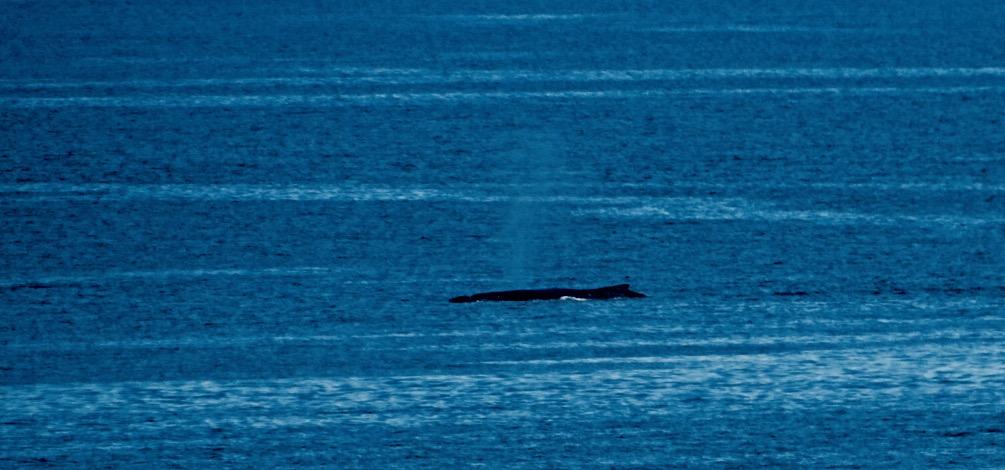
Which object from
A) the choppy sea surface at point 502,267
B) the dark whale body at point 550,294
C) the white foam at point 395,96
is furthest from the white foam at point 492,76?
the dark whale body at point 550,294

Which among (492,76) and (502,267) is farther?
(492,76)

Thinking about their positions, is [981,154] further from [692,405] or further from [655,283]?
[692,405]

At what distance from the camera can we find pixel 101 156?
12.3m

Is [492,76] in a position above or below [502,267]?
below

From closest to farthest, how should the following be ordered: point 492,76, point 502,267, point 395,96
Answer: point 502,267 < point 395,96 < point 492,76

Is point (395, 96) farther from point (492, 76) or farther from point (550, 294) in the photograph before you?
point (550, 294)

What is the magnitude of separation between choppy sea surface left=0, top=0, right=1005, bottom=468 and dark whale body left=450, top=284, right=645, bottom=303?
12 centimetres

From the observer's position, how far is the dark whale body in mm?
7648

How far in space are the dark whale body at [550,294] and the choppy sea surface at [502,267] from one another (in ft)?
A: 0.39

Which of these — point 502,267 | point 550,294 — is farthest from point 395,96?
point 550,294

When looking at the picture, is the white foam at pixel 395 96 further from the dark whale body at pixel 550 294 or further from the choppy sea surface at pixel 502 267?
the dark whale body at pixel 550 294

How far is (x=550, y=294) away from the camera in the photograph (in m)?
7.73

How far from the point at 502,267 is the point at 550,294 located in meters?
0.68

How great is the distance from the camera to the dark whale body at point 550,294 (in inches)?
301
